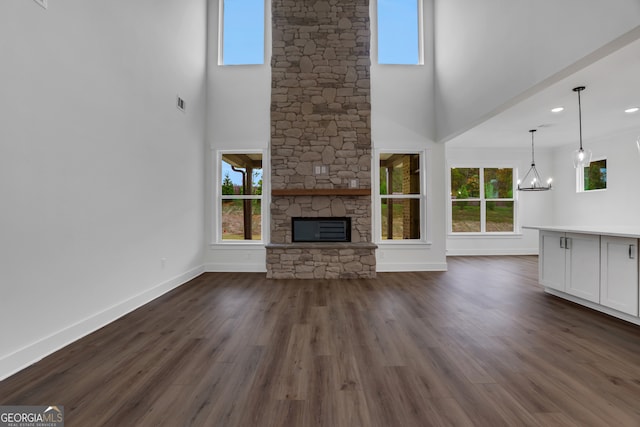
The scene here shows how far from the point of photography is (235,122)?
547cm

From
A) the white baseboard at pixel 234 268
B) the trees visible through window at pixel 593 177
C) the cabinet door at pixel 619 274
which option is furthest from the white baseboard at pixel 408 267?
the trees visible through window at pixel 593 177

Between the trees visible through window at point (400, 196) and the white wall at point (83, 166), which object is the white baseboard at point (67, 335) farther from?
the trees visible through window at point (400, 196)

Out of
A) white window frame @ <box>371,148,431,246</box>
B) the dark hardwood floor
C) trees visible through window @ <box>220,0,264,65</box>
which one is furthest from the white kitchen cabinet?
trees visible through window @ <box>220,0,264,65</box>

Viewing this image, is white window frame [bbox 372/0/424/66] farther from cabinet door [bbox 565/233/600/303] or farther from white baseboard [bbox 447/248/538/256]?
white baseboard [bbox 447/248/538/256]

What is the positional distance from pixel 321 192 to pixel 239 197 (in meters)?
1.58

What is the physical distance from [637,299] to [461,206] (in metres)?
4.71

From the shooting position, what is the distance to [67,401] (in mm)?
1664

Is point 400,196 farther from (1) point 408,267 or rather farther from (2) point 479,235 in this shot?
(2) point 479,235

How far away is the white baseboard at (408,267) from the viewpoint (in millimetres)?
5449

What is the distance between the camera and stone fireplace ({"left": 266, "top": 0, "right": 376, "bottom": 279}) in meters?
5.26

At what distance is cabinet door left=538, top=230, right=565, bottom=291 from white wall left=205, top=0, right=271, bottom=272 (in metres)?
4.22

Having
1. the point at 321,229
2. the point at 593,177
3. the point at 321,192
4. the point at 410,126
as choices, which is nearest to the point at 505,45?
the point at 410,126

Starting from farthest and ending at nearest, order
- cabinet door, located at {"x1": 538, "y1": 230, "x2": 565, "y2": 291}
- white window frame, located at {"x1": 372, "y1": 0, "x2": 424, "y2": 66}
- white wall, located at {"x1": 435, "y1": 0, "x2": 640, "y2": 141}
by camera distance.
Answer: white window frame, located at {"x1": 372, "y1": 0, "x2": 424, "y2": 66} < cabinet door, located at {"x1": 538, "y1": 230, "x2": 565, "y2": 291} < white wall, located at {"x1": 435, "y1": 0, "x2": 640, "y2": 141}

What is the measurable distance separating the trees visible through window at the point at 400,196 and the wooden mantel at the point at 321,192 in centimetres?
68
